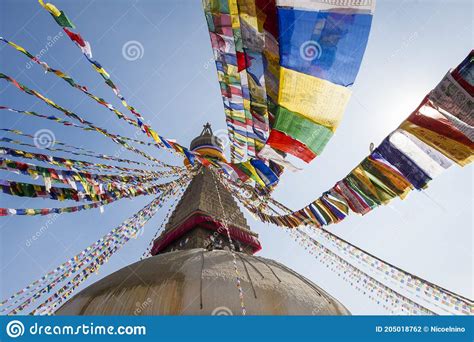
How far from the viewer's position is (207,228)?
456 inches

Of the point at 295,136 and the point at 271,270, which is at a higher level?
the point at 295,136

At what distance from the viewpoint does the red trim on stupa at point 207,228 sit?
454 inches

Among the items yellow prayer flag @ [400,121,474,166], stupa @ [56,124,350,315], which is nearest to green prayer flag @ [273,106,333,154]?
yellow prayer flag @ [400,121,474,166]

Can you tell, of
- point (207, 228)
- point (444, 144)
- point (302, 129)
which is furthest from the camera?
point (207, 228)

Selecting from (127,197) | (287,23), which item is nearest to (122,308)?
(127,197)

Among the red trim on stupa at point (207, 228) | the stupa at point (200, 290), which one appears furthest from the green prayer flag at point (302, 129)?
the red trim on stupa at point (207, 228)

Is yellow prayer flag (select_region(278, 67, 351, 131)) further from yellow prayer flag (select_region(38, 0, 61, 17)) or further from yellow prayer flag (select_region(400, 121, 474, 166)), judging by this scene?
yellow prayer flag (select_region(38, 0, 61, 17))

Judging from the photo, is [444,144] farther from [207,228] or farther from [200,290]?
[207,228]

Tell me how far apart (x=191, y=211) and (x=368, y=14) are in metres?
9.30

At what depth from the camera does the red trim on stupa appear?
1154 centimetres

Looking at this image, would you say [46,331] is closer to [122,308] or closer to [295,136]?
[122,308]

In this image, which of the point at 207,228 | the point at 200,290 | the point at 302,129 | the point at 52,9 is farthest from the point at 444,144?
the point at 207,228

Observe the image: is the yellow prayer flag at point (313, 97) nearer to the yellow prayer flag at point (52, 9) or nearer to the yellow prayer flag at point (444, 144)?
the yellow prayer flag at point (444, 144)

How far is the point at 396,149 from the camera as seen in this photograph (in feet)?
16.8
